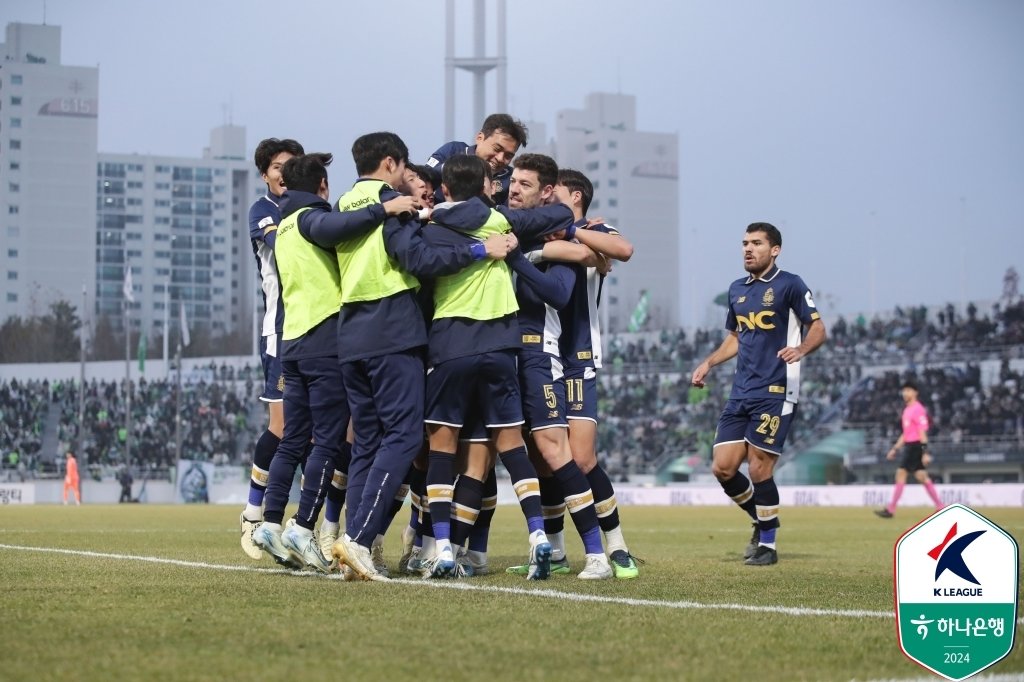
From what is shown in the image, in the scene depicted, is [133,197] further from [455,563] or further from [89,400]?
[455,563]

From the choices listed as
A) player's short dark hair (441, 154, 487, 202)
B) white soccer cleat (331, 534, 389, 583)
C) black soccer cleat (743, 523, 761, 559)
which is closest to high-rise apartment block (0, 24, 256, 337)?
black soccer cleat (743, 523, 761, 559)

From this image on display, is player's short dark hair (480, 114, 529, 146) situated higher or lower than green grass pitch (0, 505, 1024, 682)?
higher

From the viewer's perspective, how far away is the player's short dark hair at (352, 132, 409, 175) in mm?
7305

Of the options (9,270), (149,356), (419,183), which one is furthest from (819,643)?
(9,270)

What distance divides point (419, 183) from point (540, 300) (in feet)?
3.91

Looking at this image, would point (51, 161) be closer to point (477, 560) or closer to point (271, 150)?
point (271, 150)

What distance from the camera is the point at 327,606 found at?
5.56 meters

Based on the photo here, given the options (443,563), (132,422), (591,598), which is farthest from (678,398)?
(591,598)

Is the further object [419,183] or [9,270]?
[9,270]

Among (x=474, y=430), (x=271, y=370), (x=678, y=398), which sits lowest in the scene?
(x=678, y=398)

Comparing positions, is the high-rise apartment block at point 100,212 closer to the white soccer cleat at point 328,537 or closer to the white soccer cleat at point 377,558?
the white soccer cleat at point 328,537

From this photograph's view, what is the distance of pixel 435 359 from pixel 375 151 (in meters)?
1.21

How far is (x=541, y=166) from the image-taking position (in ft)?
25.6

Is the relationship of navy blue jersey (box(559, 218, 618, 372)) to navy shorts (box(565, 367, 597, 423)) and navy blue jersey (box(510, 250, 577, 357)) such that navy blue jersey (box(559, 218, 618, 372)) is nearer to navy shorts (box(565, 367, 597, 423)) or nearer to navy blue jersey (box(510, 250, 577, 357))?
navy shorts (box(565, 367, 597, 423))
